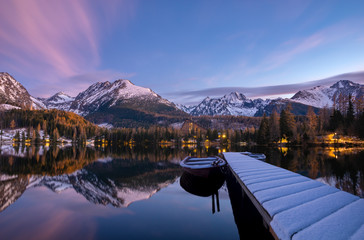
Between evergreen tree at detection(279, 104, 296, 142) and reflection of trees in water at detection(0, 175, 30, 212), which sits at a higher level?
evergreen tree at detection(279, 104, 296, 142)

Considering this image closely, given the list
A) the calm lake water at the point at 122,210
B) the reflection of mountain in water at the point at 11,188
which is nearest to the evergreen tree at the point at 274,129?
the calm lake water at the point at 122,210

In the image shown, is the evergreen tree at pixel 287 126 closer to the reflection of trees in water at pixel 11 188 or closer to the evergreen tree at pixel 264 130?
the evergreen tree at pixel 264 130

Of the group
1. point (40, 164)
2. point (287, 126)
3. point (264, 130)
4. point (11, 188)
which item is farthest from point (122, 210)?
point (287, 126)

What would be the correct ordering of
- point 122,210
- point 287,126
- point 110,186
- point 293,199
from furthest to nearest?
point 287,126
point 110,186
point 122,210
point 293,199

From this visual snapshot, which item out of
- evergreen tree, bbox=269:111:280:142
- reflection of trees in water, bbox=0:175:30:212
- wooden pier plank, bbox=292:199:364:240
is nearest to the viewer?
wooden pier plank, bbox=292:199:364:240

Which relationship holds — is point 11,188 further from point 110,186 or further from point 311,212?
point 311,212

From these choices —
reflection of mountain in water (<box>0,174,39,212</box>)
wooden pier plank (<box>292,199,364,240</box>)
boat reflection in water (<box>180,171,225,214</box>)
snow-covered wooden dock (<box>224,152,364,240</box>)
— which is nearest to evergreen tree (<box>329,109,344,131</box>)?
boat reflection in water (<box>180,171,225,214</box>)

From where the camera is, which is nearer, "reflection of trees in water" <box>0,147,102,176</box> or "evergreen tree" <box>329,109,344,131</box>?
"reflection of trees in water" <box>0,147,102,176</box>

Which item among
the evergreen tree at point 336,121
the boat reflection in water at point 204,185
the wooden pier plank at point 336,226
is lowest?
the boat reflection in water at point 204,185

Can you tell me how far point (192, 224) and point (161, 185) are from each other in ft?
39.6

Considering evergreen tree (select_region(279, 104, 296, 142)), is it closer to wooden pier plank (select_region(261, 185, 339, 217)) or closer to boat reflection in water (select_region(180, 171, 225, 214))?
boat reflection in water (select_region(180, 171, 225, 214))

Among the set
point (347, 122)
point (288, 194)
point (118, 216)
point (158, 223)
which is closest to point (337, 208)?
point (288, 194)

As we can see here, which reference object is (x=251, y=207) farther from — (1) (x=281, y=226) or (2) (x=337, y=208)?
(1) (x=281, y=226)

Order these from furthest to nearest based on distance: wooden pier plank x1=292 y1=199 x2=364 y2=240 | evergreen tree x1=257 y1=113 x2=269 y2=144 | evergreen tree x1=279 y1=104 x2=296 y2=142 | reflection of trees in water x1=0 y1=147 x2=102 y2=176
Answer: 1. evergreen tree x1=257 y1=113 x2=269 y2=144
2. evergreen tree x1=279 y1=104 x2=296 y2=142
3. reflection of trees in water x1=0 y1=147 x2=102 y2=176
4. wooden pier plank x1=292 y1=199 x2=364 y2=240
